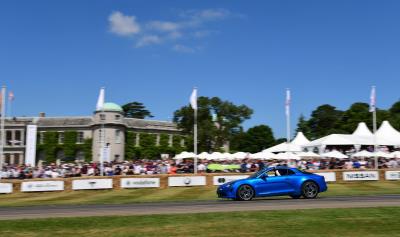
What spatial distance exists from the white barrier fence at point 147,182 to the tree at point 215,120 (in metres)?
46.0

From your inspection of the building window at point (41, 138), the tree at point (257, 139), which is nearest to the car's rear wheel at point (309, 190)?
the building window at point (41, 138)

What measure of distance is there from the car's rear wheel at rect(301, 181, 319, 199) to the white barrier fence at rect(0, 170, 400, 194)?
11106 mm

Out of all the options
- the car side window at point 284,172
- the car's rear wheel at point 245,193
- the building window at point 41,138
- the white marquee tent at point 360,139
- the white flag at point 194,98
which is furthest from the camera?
the building window at point 41,138

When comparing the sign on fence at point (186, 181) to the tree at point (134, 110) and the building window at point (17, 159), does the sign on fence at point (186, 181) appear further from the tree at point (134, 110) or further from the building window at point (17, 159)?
the tree at point (134, 110)

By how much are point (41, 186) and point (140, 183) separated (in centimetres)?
641

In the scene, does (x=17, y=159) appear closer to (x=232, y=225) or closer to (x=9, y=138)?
(x=9, y=138)

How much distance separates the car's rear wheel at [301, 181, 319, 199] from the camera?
1823cm

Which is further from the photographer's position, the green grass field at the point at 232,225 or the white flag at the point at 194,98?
the white flag at the point at 194,98

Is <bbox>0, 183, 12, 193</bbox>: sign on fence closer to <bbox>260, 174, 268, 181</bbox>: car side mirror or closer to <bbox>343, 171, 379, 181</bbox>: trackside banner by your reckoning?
<bbox>260, 174, 268, 181</bbox>: car side mirror

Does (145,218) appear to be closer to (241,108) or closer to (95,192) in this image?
(95,192)

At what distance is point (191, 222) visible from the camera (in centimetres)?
1137

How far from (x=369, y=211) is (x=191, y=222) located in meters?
5.03

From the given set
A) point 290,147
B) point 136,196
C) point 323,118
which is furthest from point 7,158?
point 323,118

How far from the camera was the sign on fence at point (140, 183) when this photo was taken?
2998 centimetres
